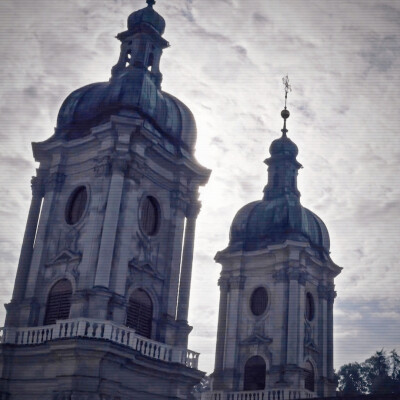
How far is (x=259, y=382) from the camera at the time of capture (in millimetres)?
38094

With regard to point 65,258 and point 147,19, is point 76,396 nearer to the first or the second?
point 65,258

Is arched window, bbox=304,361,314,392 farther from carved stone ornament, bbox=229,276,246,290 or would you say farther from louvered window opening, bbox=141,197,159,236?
louvered window opening, bbox=141,197,159,236

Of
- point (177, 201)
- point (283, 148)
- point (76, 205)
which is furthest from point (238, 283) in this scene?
point (76, 205)

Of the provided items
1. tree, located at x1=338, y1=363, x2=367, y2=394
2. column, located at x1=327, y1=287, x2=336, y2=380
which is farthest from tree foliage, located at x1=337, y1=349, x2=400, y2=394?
column, located at x1=327, y1=287, x2=336, y2=380

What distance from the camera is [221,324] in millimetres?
40875

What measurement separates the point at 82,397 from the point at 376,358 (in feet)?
165

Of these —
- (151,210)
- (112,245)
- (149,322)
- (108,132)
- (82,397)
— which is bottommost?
(82,397)

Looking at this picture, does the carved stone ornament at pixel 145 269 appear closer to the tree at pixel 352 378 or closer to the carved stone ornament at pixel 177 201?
the carved stone ornament at pixel 177 201

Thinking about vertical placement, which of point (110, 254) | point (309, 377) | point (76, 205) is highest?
point (76, 205)

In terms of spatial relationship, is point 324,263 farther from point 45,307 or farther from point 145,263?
point 45,307

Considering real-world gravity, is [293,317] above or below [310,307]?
below

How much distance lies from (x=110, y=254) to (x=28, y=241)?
4.88 m

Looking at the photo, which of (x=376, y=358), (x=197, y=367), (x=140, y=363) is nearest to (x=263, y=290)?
(x=197, y=367)

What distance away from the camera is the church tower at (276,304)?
37.7m
